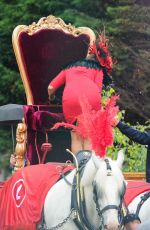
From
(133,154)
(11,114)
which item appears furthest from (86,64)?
(133,154)

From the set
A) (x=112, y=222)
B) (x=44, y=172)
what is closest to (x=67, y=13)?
(x=44, y=172)

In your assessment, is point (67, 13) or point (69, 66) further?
point (67, 13)

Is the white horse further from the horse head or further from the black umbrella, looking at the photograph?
the black umbrella

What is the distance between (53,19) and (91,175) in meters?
4.29

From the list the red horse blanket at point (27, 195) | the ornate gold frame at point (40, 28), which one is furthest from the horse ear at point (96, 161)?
the ornate gold frame at point (40, 28)

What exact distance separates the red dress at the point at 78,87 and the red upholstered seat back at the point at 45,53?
65.1 inches

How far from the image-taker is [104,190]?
6766 millimetres

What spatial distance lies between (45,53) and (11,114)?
140 cm

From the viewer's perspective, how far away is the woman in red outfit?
9063mm

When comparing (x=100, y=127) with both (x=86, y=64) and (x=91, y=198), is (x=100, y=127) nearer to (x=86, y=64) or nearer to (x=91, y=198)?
(x=91, y=198)

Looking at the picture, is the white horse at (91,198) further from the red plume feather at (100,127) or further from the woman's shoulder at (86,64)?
the woman's shoulder at (86,64)

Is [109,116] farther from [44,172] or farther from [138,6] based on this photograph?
[138,6]

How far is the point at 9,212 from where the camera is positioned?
7.98 metres

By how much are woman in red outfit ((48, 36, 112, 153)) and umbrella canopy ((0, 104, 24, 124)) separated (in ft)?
2.44
